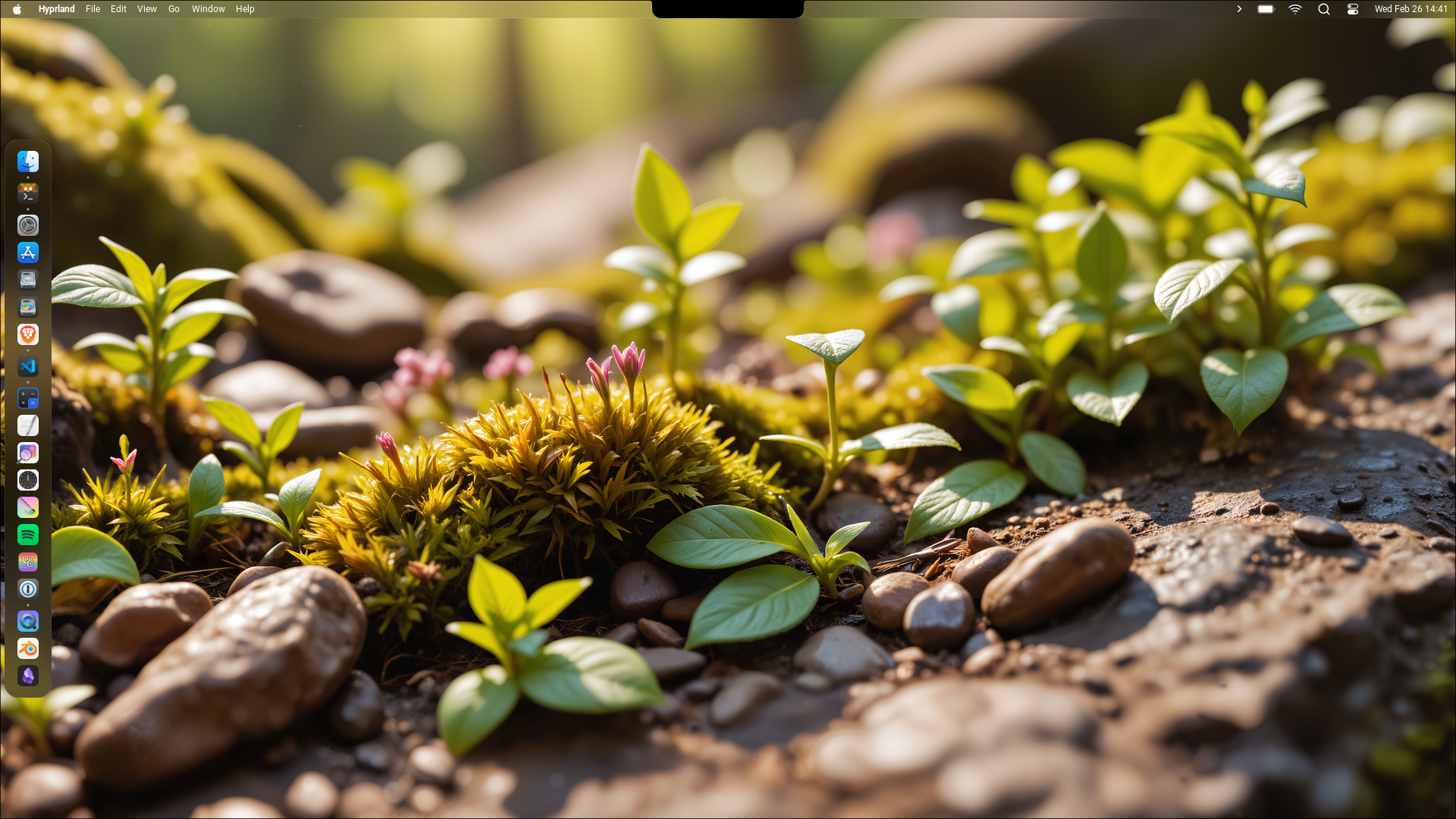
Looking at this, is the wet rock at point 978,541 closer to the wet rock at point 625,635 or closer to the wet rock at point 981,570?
the wet rock at point 981,570

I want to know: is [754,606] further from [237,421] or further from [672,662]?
[237,421]

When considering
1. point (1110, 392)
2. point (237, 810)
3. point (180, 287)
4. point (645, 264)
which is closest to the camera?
point (237, 810)

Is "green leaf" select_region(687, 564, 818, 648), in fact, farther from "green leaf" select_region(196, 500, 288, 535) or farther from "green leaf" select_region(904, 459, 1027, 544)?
"green leaf" select_region(196, 500, 288, 535)

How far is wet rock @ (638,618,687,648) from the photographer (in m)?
1.73

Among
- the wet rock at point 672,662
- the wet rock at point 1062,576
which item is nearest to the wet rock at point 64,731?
the wet rock at point 672,662

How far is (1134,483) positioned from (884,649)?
3.56 feet

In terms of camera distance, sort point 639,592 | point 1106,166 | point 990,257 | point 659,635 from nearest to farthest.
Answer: point 659,635 < point 639,592 < point 990,257 < point 1106,166

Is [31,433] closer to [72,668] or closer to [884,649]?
[72,668]

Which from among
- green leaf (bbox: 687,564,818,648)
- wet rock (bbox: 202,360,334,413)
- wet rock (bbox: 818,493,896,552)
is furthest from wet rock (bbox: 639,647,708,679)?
wet rock (bbox: 202,360,334,413)

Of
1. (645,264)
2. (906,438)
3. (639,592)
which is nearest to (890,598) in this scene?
(906,438)

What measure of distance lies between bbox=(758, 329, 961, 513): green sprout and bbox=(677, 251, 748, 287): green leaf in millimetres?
474

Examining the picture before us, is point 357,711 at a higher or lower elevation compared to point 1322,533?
lower

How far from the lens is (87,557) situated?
5.52 feet

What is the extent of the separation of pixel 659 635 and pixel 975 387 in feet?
3.91
